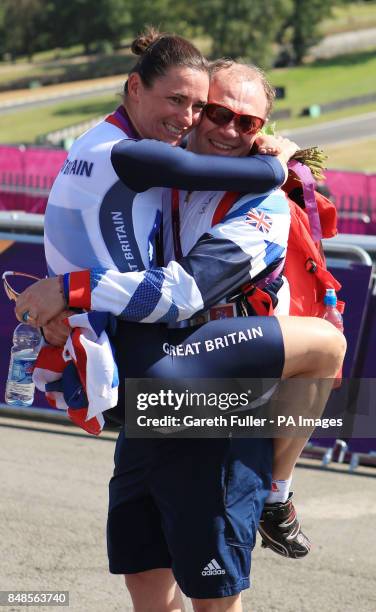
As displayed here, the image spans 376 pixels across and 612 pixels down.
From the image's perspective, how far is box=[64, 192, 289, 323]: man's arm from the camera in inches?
136

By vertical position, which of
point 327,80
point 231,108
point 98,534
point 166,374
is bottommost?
point 327,80

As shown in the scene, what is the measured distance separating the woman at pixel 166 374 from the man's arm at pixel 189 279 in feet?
0.13

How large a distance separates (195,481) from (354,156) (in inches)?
1853

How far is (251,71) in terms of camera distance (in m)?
3.80

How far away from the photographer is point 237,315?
3.70m

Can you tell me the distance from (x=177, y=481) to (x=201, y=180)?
1.05 m

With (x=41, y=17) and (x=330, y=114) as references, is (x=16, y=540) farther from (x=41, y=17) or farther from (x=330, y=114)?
(x=41, y=17)

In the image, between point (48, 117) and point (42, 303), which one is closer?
point (42, 303)

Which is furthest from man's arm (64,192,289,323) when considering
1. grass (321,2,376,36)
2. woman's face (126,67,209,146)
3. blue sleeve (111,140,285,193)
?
grass (321,2,376,36)

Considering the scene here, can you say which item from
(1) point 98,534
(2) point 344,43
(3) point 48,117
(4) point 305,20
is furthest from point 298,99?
(1) point 98,534

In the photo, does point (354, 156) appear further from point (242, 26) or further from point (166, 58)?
point (166, 58)

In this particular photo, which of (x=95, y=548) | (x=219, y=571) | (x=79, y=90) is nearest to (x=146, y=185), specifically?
(x=219, y=571)

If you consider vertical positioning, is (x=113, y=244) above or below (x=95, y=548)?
above

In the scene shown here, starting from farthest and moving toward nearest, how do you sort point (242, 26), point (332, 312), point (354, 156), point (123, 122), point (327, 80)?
point (327, 80)
point (242, 26)
point (354, 156)
point (332, 312)
point (123, 122)
